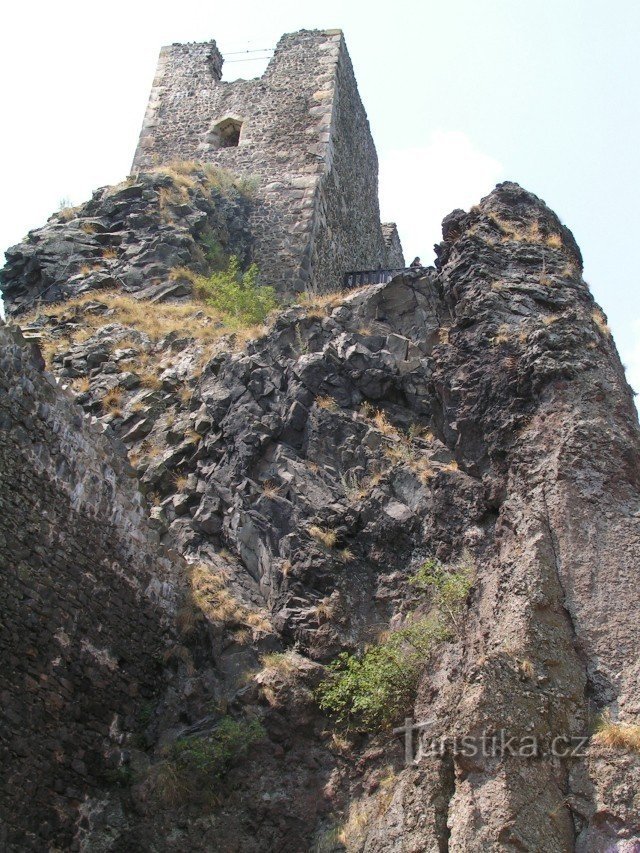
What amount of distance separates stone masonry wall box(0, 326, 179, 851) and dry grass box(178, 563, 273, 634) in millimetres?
240

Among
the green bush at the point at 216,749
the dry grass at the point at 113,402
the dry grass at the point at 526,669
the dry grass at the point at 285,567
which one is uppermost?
the dry grass at the point at 113,402

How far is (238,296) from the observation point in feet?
62.9

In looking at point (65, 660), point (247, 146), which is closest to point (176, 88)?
point (247, 146)

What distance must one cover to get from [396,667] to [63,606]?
339 centimetres

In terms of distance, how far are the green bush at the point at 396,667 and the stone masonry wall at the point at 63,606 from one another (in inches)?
84.3

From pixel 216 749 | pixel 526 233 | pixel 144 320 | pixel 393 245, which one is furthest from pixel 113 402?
pixel 393 245

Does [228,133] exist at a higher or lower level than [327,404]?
higher

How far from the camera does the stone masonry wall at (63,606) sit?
31.6ft

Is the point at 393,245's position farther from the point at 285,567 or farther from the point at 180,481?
the point at 285,567

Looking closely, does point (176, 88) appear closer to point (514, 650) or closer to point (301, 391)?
point (301, 391)

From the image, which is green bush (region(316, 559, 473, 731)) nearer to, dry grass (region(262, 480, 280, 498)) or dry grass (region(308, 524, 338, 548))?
dry grass (region(308, 524, 338, 548))

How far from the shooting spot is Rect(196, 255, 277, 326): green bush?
18.6 m

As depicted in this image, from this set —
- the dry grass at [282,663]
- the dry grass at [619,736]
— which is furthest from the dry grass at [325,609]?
the dry grass at [619,736]

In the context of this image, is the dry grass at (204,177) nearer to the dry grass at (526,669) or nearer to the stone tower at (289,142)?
the stone tower at (289,142)
